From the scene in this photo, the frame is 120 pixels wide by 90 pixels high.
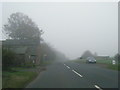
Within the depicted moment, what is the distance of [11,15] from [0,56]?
62.6 meters

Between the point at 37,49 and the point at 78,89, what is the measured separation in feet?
184

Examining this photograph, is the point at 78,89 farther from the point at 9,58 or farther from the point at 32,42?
the point at 32,42

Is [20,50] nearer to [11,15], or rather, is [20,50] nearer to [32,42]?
[32,42]

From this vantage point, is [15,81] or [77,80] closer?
[15,81]

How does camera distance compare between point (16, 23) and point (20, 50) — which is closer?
point (20, 50)

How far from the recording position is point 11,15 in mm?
92625

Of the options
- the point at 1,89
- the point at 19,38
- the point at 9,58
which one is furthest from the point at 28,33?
the point at 1,89

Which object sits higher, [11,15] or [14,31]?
[11,15]

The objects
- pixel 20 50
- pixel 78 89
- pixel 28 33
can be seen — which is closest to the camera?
pixel 78 89

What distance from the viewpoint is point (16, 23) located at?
3583 inches

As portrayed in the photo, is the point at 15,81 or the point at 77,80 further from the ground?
the point at 15,81

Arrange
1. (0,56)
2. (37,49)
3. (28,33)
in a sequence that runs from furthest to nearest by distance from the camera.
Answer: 1. (28,33)
2. (37,49)
3. (0,56)

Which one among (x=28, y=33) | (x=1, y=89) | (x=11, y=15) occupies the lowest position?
(x=1, y=89)

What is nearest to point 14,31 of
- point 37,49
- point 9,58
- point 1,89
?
point 37,49
